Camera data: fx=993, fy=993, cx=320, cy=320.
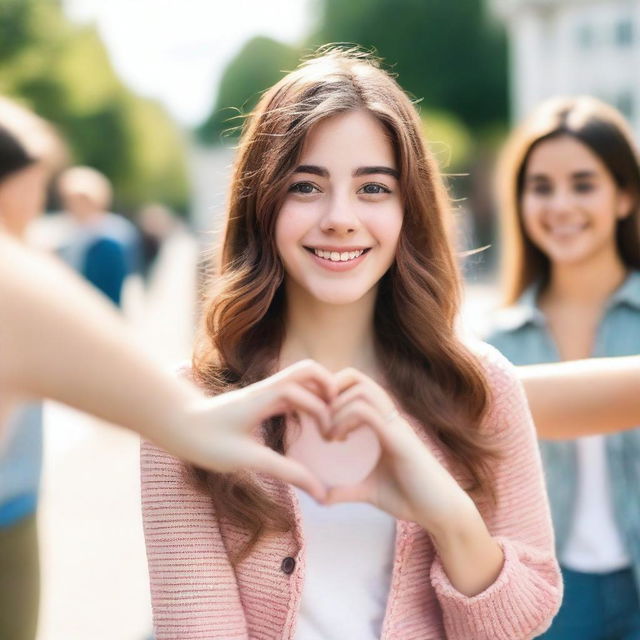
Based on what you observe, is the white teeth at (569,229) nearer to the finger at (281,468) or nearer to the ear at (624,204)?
the ear at (624,204)

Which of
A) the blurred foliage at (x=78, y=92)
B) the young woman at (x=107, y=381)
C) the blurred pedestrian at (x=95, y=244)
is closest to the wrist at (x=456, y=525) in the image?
the young woman at (x=107, y=381)

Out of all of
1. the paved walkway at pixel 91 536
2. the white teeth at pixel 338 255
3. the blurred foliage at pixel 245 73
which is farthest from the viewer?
the blurred foliage at pixel 245 73

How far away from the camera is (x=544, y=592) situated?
1.77m

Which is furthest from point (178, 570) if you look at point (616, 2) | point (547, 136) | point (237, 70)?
point (237, 70)

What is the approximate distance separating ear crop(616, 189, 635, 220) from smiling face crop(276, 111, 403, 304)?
1.53 meters

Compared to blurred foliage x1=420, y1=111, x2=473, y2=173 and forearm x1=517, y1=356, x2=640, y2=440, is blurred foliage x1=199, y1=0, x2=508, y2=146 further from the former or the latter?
forearm x1=517, y1=356, x2=640, y2=440

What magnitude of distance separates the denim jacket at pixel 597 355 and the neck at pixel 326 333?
1.04 metres

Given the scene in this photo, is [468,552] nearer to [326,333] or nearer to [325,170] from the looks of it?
[326,333]

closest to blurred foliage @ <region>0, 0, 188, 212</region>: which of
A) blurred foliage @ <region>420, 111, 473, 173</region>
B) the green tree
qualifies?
the green tree

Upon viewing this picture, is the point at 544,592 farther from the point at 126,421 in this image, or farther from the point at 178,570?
the point at 126,421

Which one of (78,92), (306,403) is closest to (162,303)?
(78,92)

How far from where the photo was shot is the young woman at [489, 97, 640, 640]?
2758 mm

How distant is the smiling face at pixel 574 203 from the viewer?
10.1 feet

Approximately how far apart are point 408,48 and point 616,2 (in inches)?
358
